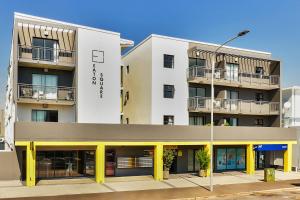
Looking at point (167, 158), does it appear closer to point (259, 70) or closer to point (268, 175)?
point (268, 175)

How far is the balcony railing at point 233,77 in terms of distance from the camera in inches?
1254

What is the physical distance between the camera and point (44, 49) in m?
27.9

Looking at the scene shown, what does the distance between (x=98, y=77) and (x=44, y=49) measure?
16.1 ft

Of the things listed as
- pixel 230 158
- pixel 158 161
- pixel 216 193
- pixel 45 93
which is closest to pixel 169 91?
pixel 158 161

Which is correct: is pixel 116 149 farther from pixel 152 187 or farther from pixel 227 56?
pixel 227 56

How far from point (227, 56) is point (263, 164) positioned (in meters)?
12.2

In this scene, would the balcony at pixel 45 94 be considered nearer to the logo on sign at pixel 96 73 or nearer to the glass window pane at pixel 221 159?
the logo on sign at pixel 96 73

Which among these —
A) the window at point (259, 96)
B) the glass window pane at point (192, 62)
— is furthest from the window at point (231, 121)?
the glass window pane at point (192, 62)

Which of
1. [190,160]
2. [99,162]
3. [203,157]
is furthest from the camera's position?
[190,160]

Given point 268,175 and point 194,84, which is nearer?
point 268,175

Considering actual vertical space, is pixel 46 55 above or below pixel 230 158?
above

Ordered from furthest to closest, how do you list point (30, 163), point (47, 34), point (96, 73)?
point (96, 73), point (47, 34), point (30, 163)

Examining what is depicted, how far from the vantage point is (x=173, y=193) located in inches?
868

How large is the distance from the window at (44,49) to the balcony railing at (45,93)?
241 cm
